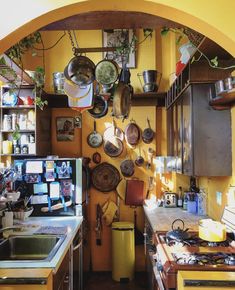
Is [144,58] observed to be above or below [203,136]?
above

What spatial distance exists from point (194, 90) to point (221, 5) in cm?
146

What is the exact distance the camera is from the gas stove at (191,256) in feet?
6.14

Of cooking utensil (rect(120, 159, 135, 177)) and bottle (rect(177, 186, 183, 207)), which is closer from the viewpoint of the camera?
bottle (rect(177, 186, 183, 207))

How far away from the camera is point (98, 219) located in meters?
4.43

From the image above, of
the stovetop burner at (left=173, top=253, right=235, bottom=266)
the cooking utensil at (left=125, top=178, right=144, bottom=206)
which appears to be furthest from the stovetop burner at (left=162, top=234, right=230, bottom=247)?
the cooking utensil at (left=125, top=178, right=144, bottom=206)

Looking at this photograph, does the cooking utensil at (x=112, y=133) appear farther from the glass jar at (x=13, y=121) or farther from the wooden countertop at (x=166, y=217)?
the glass jar at (x=13, y=121)

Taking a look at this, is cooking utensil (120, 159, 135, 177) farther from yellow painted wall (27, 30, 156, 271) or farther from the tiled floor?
the tiled floor

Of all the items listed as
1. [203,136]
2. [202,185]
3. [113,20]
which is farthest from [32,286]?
[202,185]

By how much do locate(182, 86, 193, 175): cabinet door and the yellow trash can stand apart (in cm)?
149

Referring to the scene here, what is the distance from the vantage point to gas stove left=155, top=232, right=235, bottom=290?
6.14 feet

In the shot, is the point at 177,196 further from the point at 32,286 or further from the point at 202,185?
the point at 32,286

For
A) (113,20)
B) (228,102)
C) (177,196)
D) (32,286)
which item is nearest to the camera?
(32,286)

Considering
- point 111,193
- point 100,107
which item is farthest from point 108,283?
point 100,107

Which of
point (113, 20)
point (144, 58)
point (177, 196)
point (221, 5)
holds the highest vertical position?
point (144, 58)
